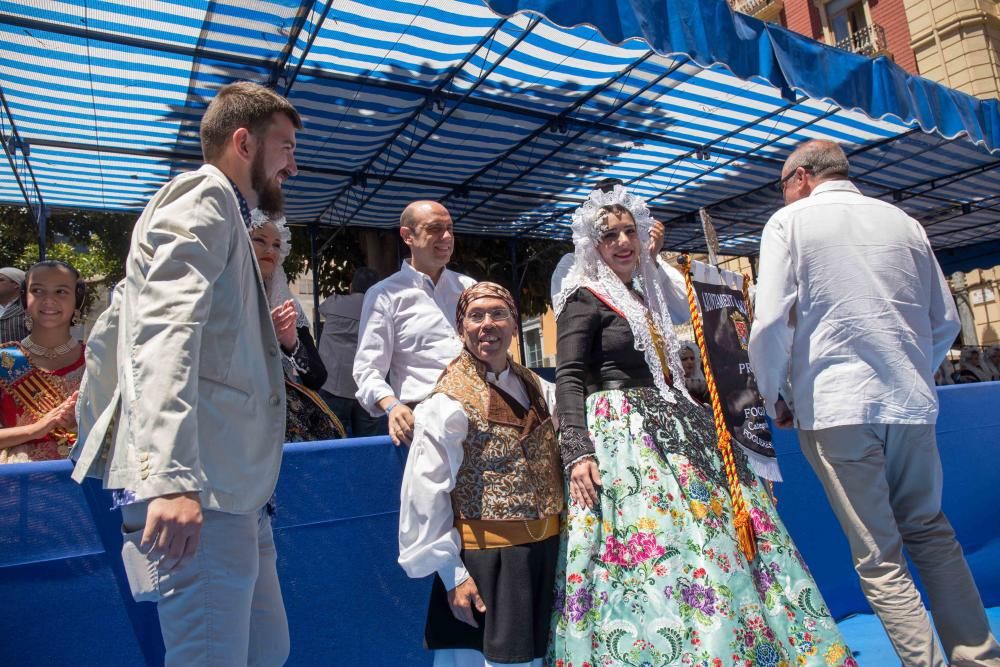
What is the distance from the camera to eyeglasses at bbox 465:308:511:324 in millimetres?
2244

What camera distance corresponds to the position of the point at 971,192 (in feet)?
36.5

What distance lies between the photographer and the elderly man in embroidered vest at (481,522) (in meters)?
1.95

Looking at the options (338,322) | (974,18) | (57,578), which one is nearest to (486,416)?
(57,578)

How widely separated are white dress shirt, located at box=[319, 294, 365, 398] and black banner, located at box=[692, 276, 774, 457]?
2357 mm

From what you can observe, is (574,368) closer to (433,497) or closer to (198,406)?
(433,497)

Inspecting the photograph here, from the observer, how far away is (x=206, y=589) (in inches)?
54.7

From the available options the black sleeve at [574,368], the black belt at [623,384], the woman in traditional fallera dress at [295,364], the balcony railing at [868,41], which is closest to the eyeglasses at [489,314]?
the black sleeve at [574,368]

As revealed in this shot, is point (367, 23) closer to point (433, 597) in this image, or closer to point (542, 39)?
point (542, 39)

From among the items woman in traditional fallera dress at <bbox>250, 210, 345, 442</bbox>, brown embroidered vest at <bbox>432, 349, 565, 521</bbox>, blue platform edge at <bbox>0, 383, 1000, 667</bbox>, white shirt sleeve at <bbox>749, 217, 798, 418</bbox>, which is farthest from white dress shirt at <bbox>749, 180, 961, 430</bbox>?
woman in traditional fallera dress at <bbox>250, 210, 345, 442</bbox>

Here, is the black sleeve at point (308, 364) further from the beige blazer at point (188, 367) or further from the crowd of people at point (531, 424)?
the beige blazer at point (188, 367)

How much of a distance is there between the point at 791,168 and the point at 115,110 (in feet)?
20.5

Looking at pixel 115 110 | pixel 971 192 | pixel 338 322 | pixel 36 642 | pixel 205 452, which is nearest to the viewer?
pixel 205 452

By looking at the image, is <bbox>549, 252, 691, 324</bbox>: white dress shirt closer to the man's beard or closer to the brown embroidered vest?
the brown embroidered vest

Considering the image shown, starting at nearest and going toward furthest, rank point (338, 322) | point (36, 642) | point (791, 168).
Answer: point (36, 642)
point (791, 168)
point (338, 322)
